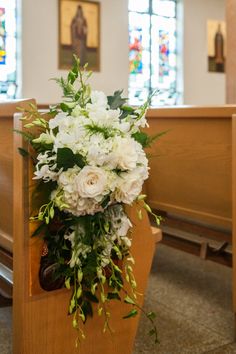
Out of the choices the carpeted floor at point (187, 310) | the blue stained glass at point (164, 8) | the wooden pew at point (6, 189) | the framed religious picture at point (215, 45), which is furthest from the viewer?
the framed religious picture at point (215, 45)

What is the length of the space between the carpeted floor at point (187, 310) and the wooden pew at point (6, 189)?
400 mm

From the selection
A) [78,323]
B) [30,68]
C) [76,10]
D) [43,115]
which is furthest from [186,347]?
[76,10]

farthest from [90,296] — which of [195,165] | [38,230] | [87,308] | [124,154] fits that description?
[195,165]

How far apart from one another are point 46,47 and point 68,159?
608 cm

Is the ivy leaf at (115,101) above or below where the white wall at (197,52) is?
below

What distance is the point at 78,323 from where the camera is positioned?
192 centimetres

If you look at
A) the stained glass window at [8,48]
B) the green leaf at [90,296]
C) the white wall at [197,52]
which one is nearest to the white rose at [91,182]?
the green leaf at [90,296]

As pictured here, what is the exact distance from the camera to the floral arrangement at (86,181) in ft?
5.36

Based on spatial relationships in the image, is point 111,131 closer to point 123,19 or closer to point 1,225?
point 1,225

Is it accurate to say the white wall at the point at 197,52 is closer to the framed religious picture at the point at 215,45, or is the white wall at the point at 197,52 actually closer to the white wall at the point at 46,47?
the framed religious picture at the point at 215,45

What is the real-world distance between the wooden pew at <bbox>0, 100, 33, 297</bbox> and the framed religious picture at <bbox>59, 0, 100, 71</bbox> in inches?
217

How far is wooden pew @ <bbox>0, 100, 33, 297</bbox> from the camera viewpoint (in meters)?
2.08

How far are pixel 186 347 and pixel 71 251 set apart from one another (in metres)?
0.97

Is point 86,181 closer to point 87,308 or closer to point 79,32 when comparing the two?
point 87,308
